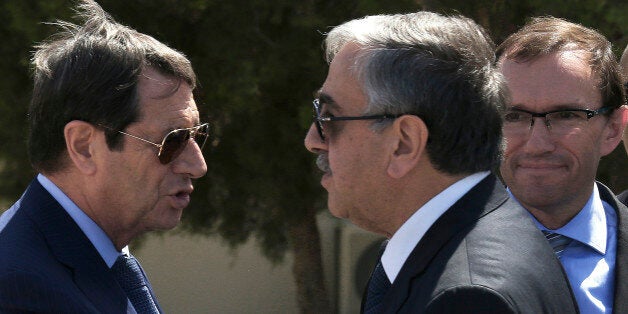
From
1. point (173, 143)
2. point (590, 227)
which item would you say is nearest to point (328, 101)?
point (173, 143)

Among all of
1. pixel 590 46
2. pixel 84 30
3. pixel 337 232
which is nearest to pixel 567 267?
pixel 590 46

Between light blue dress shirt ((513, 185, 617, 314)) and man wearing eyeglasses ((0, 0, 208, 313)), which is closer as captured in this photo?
man wearing eyeglasses ((0, 0, 208, 313))

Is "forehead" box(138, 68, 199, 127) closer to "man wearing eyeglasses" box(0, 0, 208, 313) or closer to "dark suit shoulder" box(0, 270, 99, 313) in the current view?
"man wearing eyeglasses" box(0, 0, 208, 313)

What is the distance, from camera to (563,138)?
296cm

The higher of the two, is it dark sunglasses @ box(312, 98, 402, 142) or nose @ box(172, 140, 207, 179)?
dark sunglasses @ box(312, 98, 402, 142)

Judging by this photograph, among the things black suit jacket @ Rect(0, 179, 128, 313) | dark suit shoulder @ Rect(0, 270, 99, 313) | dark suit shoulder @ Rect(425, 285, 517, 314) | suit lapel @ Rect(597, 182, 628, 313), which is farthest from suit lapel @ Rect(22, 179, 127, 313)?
suit lapel @ Rect(597, 182, 628, 313)

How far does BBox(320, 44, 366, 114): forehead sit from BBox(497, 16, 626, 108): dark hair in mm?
934

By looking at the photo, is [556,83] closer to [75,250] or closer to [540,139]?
[540,139]

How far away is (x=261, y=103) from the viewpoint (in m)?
5.30

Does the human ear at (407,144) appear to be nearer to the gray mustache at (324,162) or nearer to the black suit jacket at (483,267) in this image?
the black suit jacket at (483,267)

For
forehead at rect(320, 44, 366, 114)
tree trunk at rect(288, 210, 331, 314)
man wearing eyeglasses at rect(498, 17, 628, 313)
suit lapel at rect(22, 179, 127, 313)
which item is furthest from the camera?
tree trunk at rect(288, 210, 331, 314)

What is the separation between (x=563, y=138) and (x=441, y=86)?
3.22 feet

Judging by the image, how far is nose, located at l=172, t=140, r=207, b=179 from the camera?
9.91ft

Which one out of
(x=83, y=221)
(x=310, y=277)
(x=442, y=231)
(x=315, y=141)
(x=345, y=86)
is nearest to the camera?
(x=442, y=231)
